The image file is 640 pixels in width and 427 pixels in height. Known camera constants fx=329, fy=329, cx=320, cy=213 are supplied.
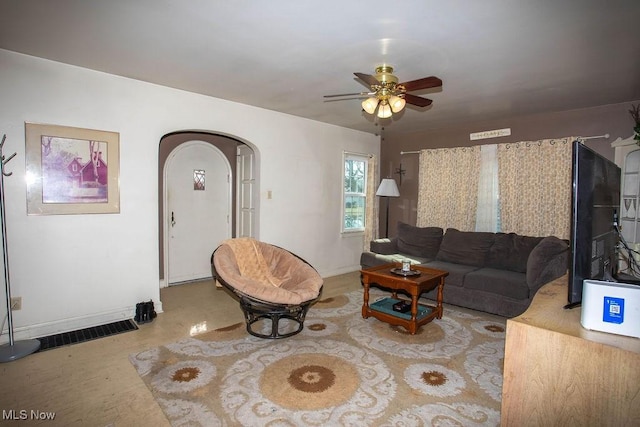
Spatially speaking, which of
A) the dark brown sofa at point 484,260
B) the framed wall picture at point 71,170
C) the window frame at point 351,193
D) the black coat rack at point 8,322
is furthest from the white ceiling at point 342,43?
the window frame at point 351,193

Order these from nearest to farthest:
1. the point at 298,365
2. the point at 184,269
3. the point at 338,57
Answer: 1. the point at 298,365
2. the point at 338,57
3. the point at 184,269

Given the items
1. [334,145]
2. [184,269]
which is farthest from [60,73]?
[334,145]

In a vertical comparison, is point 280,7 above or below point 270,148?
above

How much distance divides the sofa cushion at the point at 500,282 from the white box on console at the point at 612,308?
261 cm

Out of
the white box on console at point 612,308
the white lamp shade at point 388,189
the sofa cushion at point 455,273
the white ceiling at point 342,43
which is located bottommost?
the sofa cushion at point 455,273

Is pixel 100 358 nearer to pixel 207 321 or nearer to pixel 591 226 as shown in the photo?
pixel 207 321

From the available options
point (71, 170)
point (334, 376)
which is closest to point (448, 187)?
point (334, 376)

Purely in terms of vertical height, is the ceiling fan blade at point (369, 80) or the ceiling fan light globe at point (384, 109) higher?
the ceiling fan blade at point (369, 80)

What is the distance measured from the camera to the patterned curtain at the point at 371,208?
5.99m

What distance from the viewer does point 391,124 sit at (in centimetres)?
520

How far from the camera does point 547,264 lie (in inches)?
134

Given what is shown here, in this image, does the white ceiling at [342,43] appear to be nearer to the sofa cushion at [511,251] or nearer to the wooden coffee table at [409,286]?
the sofa cushion at [511,251]

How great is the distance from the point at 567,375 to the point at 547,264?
2724 mm

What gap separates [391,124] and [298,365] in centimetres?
392
